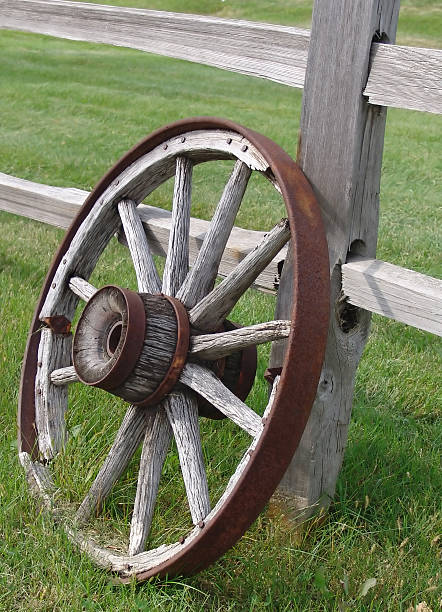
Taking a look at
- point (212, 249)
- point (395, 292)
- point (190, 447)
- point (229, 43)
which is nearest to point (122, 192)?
point (212, 249)

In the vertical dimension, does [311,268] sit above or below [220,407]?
above

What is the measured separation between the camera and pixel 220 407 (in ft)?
7.66

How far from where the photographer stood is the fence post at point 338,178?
7.61ft

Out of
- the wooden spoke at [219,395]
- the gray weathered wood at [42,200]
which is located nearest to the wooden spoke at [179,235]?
the wooden spoke at [219,395]

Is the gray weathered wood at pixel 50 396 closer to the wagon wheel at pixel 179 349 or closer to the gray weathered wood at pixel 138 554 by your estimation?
the wagon wheel at pixel 179 349

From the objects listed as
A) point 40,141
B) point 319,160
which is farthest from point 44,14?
point 40,141

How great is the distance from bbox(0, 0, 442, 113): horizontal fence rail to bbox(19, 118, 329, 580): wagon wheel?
31cm

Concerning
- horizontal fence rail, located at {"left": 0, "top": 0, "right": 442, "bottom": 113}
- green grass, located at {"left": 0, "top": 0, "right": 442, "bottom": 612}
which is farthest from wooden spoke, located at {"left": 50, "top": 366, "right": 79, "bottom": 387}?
horizontal fence rail, located at {"left": 0, "top": 0, "right": 442, "bottom": 113}

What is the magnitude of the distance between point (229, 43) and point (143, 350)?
3.67 feet

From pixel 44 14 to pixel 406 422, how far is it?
7.98 ft

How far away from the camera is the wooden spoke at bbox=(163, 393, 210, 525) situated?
232 centimetres

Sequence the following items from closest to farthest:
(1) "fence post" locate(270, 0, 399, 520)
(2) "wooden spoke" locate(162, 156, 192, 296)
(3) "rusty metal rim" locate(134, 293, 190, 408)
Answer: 1. (1) "fence post" locate(270, 0, 399, 520)
2. (3) "rusty metal rim" locate(134, 293, 190, 408)
3. (2) "wooden spoke" locate(162, 156, 192, 296)

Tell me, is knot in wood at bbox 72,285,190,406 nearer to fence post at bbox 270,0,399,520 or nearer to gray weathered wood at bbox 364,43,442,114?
fence post at bbox 270,0,399,520

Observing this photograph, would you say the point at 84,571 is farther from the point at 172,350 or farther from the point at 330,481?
the point at 330,481
